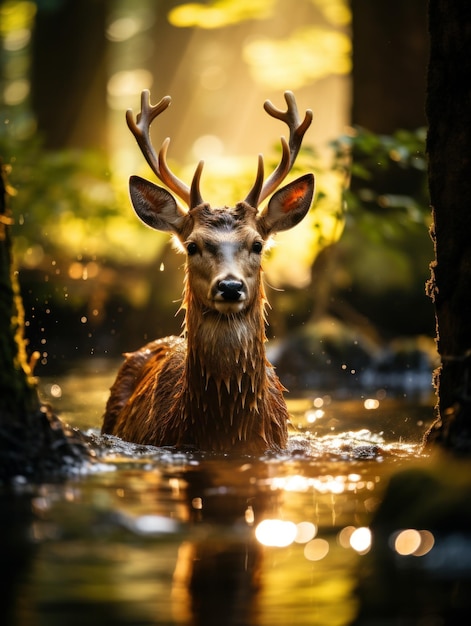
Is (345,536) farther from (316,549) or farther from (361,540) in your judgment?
(316,549)

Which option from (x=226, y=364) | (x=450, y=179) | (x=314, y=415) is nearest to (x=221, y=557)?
(x=450, y=179)

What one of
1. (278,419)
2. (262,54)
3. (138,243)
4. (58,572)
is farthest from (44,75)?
(58,572)

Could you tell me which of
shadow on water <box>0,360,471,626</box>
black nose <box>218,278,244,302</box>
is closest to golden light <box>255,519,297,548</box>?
shadow on water <box>0,360,471,626</box>

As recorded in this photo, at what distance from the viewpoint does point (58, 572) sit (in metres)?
4.52

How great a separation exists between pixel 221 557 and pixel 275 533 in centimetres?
42

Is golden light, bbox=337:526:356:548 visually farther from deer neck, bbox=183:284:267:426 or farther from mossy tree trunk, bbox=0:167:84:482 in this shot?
deer neck, bbox=183:284:267:426

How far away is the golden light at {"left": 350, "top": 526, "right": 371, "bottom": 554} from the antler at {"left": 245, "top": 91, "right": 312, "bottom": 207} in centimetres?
342

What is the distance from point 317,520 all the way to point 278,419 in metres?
2.74

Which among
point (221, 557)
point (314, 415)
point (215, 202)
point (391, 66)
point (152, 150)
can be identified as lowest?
point (221, 557)

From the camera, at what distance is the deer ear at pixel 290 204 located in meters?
8.29

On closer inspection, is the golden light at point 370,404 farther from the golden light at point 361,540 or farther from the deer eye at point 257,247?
the golden light at point 361,540

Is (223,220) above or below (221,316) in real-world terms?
above

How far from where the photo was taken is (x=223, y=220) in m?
7.81

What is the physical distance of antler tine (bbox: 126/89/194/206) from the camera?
325 inches
